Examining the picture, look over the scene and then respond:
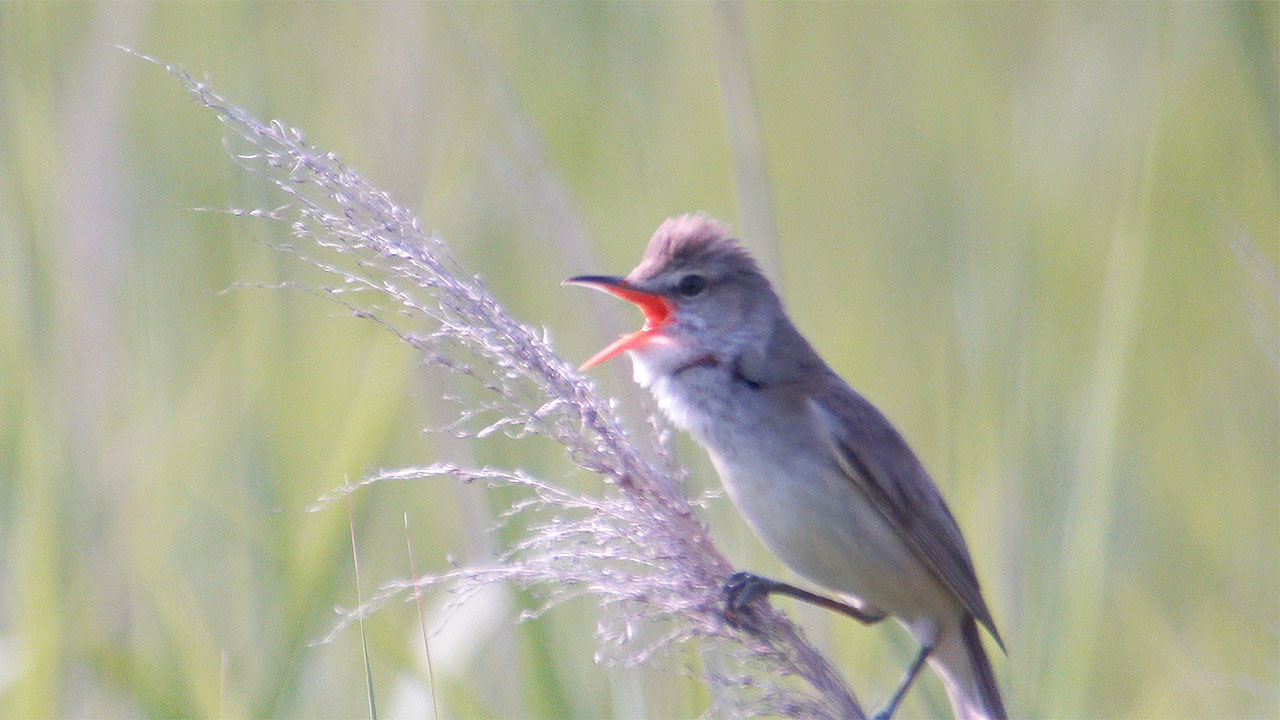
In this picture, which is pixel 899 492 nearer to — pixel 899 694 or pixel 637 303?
pixel 899 694

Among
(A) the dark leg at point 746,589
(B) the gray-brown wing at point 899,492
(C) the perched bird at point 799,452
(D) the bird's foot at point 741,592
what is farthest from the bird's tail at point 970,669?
(D) the bird's foot at point 741,592

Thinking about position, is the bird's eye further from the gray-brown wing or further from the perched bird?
the gray-brown wing

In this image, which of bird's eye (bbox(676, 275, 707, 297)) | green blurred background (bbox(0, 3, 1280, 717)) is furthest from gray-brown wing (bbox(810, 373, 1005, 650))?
bird's eye (bbox(676, 275, 707, 297))

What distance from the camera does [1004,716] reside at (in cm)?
346

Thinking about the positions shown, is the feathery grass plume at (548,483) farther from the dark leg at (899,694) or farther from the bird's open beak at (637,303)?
the dark leg at (899,694)

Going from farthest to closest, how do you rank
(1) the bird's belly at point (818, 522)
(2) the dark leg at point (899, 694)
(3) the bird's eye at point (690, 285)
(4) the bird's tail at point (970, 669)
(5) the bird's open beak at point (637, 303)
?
(4) the bird's tail at point (970, 669) → (3) the bird's eye at point (690, 285) → (2) the dark leg at point (899, 694) → (1) the bird's belly at point (818, 522) → (5) the bird's open beak at point (637, 303)

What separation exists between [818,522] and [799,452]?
0.51ft

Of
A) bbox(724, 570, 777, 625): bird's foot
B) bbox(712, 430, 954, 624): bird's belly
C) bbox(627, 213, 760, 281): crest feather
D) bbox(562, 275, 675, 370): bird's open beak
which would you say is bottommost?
bbox(724, 570, 777, 625): bird's foot

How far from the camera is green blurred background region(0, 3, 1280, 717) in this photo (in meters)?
2.81

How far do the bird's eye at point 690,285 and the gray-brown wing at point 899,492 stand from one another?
36 centimetres

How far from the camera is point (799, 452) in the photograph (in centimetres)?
314

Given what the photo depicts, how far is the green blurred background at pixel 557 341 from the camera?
2807mm

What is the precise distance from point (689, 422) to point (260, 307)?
98cm

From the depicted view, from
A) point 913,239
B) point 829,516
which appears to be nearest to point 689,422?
point 829,516
